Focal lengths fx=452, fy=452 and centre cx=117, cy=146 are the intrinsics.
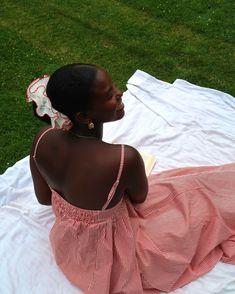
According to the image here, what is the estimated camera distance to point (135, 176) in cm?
224

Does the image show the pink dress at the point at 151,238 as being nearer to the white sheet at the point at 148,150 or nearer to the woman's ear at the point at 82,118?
the white sheet at the point at 148,150

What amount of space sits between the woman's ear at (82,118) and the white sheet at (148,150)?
1071 millimetres

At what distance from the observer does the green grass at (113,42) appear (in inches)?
173

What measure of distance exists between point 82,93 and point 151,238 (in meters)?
0.99

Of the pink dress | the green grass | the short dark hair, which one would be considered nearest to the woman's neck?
the short dark hair

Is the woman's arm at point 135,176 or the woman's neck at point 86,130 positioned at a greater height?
the woman's neck at point 86,130

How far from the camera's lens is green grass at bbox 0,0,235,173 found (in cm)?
441

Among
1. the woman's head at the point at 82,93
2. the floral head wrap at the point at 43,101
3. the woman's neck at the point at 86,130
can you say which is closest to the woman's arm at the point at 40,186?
the floral head wrap at the point at 43,101

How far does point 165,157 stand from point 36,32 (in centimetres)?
250

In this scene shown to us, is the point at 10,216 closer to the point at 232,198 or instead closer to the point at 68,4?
the point at 232,198

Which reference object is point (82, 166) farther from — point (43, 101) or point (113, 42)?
point (113, 42)

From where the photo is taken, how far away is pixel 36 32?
16.7 feet

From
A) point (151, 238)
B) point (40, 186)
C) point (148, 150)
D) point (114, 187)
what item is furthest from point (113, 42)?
point (114, 187)

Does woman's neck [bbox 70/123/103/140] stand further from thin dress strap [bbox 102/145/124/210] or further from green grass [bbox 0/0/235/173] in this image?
green grass [bbox 0/0/235/173]
